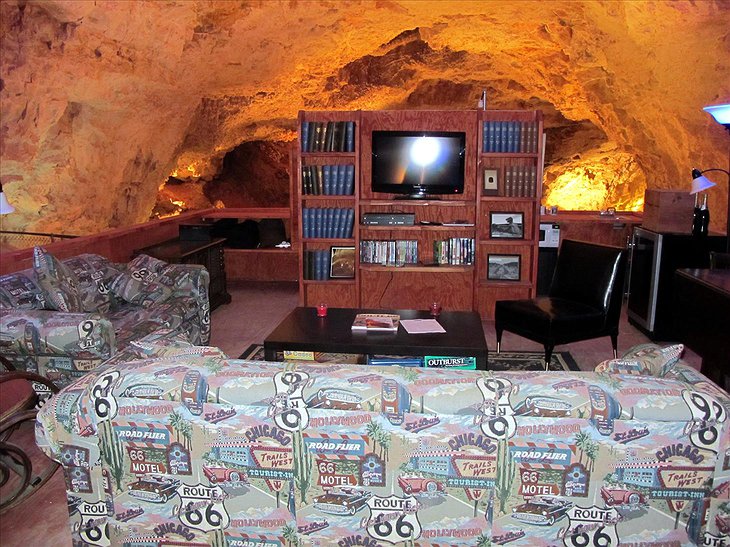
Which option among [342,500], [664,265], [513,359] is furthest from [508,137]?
[342,500]

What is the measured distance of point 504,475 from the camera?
1.48 metres

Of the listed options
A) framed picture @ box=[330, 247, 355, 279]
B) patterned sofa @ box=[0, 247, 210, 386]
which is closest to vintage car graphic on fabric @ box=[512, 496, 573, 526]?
patterned sofa @ box=[0, 247, 210, 386]

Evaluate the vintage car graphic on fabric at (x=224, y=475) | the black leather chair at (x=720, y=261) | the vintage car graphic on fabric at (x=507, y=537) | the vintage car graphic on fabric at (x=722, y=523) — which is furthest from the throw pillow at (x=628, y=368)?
the black leather chair at (x=720, y=261)

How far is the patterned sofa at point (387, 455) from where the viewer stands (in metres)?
1.43

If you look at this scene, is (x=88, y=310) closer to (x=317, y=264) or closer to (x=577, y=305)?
(x=317, y=264)

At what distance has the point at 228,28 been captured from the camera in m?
5.98

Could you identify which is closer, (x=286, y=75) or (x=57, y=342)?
(x=57, y=342)

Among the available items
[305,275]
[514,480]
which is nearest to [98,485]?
[514,480]

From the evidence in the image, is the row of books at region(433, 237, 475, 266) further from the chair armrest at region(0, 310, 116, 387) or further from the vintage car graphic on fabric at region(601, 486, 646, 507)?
the vintage car graphic on fabric at region(601, 486, 646, 507)

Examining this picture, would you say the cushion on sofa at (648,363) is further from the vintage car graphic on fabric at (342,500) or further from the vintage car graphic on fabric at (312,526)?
the vintage car graphic on fabric at (312,526)

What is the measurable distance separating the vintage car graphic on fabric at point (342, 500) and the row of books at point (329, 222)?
385 cm

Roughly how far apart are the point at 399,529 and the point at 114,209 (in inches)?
259

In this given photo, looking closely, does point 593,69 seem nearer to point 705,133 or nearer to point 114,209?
point 705,133

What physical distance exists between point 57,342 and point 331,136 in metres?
2.92
